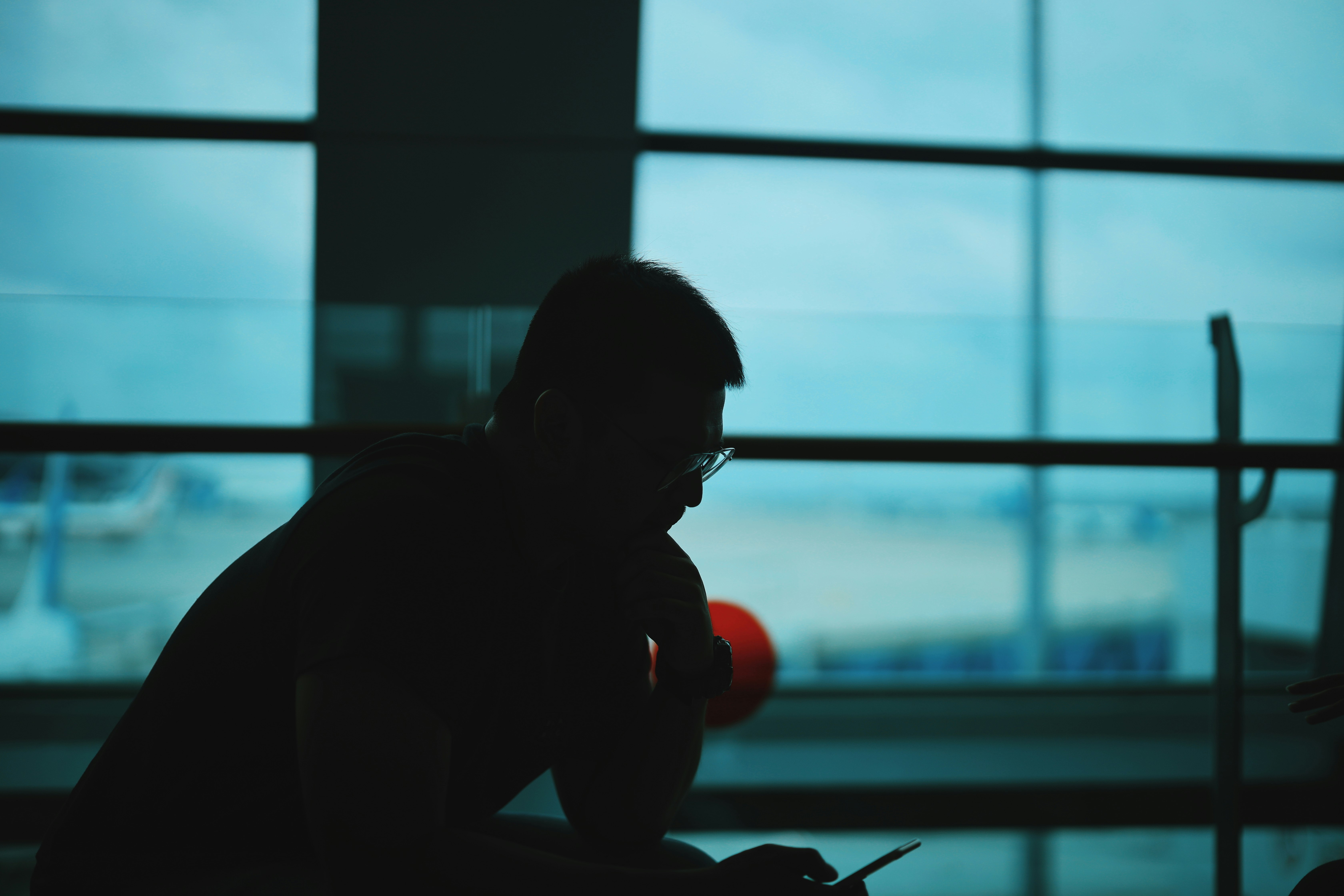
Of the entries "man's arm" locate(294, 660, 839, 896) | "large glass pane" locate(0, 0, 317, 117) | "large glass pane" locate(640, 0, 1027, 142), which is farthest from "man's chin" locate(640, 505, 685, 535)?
"large glass pane" locate(0, 0, 317, 117)

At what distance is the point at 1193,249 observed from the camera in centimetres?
366

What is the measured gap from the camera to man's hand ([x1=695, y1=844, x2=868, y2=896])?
0.62 m

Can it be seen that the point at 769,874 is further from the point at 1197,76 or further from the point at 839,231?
the point at 1197,76

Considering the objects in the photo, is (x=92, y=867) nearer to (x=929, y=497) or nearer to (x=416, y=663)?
(x=416, y=663)

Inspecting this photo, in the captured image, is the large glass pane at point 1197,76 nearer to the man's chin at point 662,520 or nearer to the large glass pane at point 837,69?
the large glass pane at point 837,69

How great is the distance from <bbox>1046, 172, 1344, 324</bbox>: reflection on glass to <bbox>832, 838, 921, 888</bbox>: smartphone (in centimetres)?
342

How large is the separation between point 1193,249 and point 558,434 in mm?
4035

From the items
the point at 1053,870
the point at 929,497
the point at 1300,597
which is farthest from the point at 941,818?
the point at 1300,597

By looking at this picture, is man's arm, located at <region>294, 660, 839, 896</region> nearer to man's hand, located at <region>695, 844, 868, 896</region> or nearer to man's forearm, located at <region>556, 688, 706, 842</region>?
man's hand, located at <region>695, 844, 868, 896</region>

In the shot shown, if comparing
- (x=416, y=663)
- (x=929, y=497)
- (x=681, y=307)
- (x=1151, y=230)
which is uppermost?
(x=1151, y=230)

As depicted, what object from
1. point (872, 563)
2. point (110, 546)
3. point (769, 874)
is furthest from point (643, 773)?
point (110, 546)

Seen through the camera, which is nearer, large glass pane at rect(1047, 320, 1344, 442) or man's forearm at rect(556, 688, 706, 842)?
man's forearm at rect(556, 688, 706, 842)

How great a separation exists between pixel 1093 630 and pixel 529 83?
3.57m

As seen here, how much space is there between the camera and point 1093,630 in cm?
362
